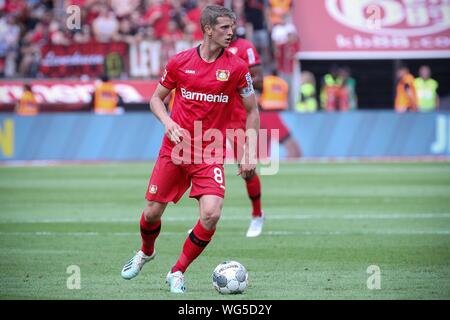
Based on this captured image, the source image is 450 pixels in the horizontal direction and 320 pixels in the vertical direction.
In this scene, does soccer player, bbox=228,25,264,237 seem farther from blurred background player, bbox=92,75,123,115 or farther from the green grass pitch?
blurred background player, bbox=92,75,123,115

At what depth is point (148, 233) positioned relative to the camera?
9.12 metres

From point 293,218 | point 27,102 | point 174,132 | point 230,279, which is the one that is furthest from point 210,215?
point 27,102

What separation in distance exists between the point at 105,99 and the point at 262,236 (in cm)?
1544

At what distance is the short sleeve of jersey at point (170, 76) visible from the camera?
8.88m

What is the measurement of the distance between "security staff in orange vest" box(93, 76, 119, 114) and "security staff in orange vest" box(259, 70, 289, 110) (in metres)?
4.00

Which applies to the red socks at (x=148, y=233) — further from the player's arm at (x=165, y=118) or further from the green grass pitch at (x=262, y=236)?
the player's arm at (x=165, y=118)

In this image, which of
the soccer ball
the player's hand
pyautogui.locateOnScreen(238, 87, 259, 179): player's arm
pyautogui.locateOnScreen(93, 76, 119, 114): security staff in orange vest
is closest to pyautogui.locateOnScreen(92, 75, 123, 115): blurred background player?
pyautogui.locateOnScreen(93, 76, 119, 114): security staff in orange vest

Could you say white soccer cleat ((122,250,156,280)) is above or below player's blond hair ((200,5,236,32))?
below

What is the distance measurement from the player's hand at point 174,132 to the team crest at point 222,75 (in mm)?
594

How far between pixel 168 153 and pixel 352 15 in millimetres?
21392

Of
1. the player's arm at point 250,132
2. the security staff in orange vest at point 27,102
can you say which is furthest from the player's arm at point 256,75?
the security staff in orange vest at point 27,102

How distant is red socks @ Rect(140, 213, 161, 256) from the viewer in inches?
358

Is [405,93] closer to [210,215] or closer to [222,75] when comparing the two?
[222,75]

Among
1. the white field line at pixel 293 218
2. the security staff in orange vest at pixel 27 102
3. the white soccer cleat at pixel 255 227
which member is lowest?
the white field line at pixel 293 218
